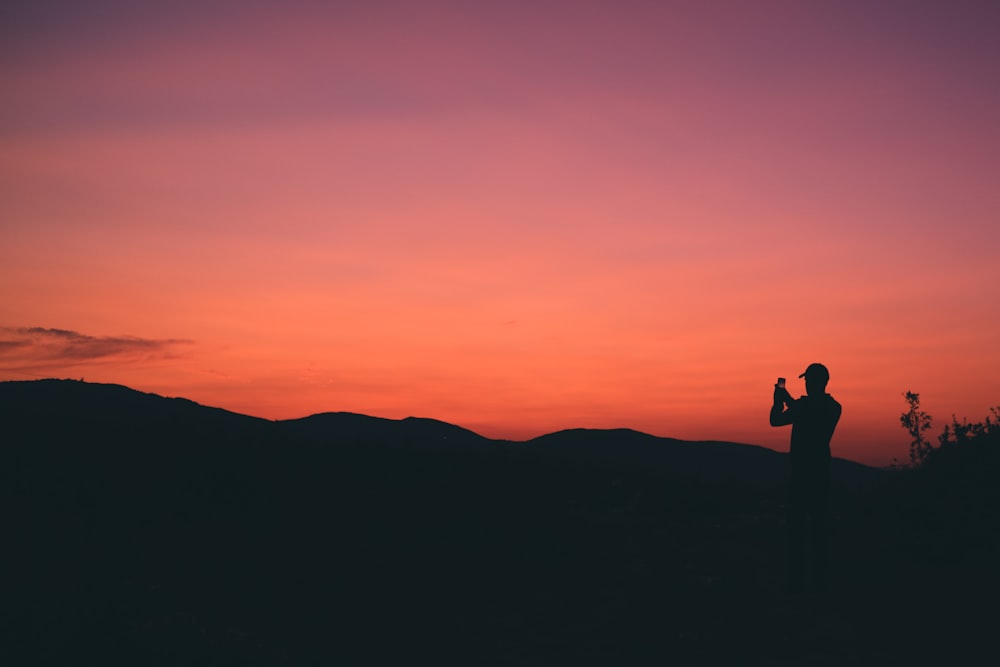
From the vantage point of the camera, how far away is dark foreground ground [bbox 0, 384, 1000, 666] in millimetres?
11523

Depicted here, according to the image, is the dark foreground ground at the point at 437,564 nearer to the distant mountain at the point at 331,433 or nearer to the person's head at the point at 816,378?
the distant mountain at the point at 331,433

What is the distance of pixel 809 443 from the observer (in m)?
12.8

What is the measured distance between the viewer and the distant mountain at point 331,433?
21938 mm

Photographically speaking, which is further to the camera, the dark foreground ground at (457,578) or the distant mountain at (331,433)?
the distant mountain at (331,433)

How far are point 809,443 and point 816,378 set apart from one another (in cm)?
98

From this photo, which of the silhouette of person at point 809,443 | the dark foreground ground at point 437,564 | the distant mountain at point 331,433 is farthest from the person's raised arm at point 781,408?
the distant mountain at point 331,433

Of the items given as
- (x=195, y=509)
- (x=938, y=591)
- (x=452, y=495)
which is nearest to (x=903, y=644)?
(x=938, y=591)

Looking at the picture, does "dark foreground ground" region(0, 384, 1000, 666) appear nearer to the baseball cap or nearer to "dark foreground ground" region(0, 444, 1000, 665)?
"dark foreground ground" region(0, 444, 1000, 665)

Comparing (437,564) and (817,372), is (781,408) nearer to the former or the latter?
(817,372)

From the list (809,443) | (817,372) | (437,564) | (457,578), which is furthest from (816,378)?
(437,564)

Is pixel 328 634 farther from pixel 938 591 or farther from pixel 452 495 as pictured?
pixel 938 591

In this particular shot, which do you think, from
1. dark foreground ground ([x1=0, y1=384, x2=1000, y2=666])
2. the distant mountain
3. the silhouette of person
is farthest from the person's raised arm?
the distant mountain

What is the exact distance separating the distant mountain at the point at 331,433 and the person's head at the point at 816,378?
33.7 ft

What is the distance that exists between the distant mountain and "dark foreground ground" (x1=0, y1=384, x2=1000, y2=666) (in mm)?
694
